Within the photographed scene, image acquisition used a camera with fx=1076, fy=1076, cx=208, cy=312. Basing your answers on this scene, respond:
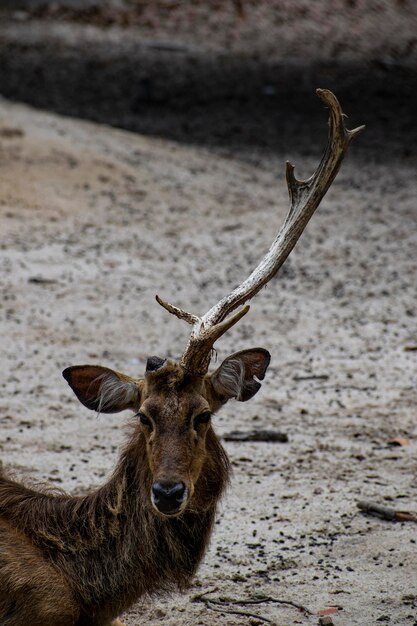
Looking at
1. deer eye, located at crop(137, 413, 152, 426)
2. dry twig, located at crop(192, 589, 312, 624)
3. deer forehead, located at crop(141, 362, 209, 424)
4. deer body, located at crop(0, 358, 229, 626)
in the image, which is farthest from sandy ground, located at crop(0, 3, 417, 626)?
deer forehead, located at crop(141, 362, 209, 424)

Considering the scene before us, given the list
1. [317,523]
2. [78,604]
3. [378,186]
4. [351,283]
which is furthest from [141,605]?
[378,186]

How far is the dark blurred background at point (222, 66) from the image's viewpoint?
54.9 ft

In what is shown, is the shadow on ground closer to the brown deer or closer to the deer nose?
the brown deer

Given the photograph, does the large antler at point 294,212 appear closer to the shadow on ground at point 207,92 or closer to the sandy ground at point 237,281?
the sandy ground at point 237,281

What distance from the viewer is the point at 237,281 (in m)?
11.1

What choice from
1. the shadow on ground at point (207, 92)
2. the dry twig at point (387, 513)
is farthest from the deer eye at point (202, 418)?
the shadow on ground at point (207, 92)

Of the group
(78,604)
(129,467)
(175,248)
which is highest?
(129,467)

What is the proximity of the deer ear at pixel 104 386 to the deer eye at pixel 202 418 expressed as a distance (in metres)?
0.38

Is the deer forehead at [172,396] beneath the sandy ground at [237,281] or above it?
above

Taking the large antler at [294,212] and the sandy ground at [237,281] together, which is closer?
the large antler at [294,212]

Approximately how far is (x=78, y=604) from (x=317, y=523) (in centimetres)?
196

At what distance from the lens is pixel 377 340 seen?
956 centimetres

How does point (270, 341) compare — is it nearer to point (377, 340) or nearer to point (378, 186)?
point (377, 340)

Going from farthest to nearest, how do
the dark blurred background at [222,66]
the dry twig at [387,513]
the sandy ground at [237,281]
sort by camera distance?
the dark blurred background at [222,66] < the dry twig at [387,513] < the sandy ground at [237,281]
